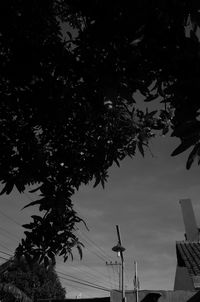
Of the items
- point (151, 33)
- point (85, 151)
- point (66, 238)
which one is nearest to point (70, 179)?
point (85, 151)

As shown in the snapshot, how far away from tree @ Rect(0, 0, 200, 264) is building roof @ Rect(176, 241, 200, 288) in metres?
8.92

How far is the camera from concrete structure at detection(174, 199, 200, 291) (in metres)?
13.2

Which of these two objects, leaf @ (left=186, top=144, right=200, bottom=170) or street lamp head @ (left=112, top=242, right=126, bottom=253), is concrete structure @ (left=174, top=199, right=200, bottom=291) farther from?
leaf @ (left=186, top=144, right=200, bottom=170)

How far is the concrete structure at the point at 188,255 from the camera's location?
13.2m

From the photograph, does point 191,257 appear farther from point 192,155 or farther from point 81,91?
point 192,155

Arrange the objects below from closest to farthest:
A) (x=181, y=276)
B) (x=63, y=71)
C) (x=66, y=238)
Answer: (x=63, y=71), (x=66, y=238), (x=181, y=276)

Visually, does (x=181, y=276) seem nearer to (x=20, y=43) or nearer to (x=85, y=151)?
(x=85, y=151)

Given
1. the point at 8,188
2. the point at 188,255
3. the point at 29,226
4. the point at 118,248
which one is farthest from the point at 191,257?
the point at 8,188

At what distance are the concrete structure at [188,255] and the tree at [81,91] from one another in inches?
360

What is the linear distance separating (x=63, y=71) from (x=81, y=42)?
0.47 metres

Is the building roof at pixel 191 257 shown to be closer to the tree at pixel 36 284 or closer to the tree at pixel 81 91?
the tree at pixel 81 91

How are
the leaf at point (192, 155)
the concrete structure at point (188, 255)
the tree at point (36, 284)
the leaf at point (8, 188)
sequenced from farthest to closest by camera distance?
the tree at point (36, 284) < the concrete structure at point (188, 255) < the leaf at point (8, 188) < the leaf at point (192, 155)

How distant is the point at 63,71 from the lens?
3.85m

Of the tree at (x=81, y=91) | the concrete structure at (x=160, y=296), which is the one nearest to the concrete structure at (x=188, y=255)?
the concrete structure at (x=160, y=296)
